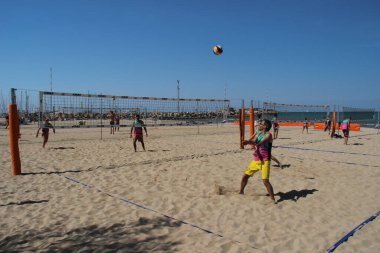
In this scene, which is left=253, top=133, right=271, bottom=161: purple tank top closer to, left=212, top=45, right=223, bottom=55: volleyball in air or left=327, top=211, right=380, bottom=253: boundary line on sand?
left=327, top=211, right=380, bottom=253: boundary line on sand

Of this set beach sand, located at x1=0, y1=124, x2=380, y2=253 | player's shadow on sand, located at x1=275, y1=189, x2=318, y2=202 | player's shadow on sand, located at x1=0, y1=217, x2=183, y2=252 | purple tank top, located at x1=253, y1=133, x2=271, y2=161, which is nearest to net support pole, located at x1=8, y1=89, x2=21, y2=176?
beach sand, located at x1=0, y1=124, x2=380, y2=253

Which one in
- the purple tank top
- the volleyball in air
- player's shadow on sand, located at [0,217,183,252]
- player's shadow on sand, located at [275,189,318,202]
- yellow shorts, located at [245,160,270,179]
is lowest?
player's shadow on sand, located at [0,217,183,252]

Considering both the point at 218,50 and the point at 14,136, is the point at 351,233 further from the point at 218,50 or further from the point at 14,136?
the point at 218,50

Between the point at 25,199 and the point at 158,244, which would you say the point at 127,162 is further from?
the point at 158,244

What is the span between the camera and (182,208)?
4473 mm

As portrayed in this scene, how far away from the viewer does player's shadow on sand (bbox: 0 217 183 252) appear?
3203mm

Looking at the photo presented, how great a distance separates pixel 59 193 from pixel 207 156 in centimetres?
472

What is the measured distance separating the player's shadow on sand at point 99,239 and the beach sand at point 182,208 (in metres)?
0.01

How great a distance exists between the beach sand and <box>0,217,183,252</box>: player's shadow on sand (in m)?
0.01

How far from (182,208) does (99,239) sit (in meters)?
1.38

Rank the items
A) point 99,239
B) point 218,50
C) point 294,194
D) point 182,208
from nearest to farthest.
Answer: point 99,239, point 182,208, point 294,194, point 218,50

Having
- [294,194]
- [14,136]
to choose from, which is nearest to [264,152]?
[294,194]

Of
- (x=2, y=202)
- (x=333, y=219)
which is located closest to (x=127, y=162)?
(x=2, y=202)

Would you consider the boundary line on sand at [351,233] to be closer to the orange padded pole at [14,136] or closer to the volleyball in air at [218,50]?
the orange padded pole at [14,136]
